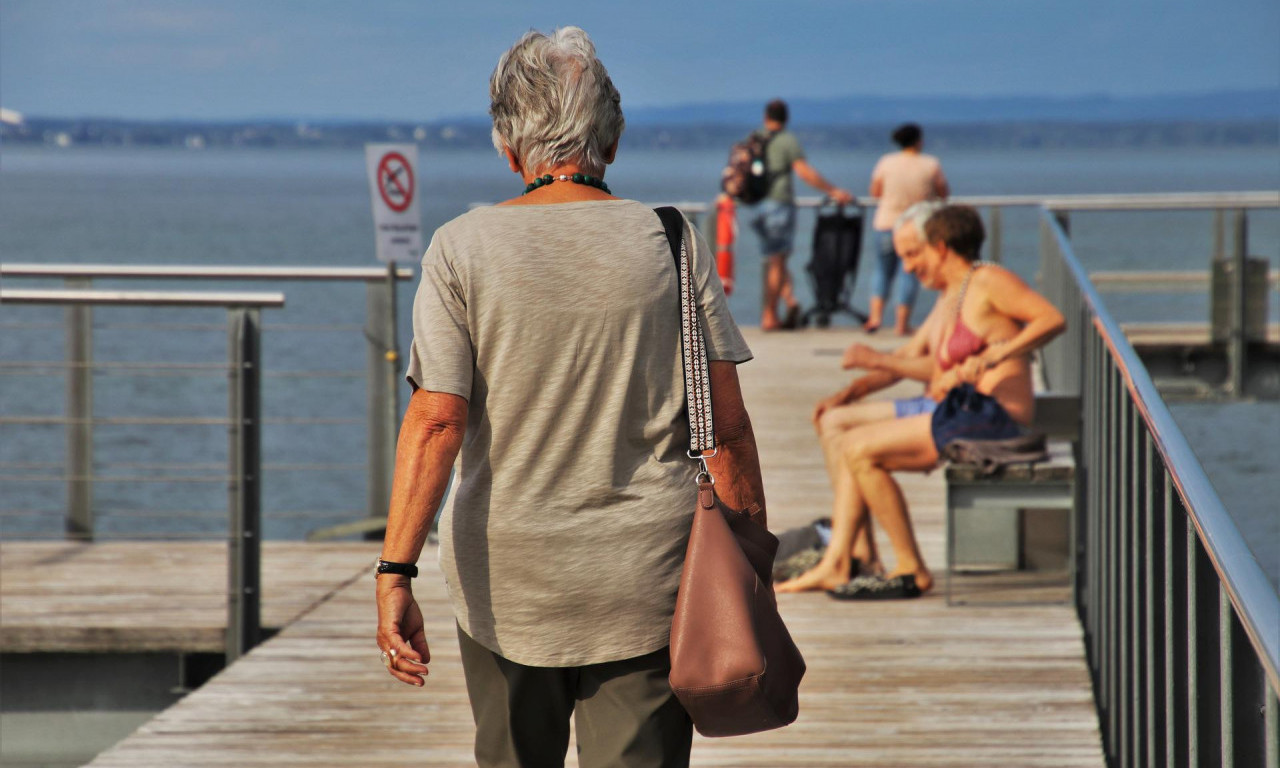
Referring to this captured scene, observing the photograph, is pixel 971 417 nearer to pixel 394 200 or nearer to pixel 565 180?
pixel 565 180

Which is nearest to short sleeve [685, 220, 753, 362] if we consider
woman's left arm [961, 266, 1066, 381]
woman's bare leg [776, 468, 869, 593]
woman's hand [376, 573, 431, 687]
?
woman's hand [376, 573, 431, 687]

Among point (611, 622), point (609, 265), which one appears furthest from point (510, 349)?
point (611, 622)

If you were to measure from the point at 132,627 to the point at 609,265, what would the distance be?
362 centimetres

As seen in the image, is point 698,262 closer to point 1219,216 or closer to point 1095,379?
point 1095,379

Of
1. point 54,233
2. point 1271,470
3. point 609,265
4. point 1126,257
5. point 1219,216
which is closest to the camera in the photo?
point 609,265

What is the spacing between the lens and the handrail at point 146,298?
16.6 feet

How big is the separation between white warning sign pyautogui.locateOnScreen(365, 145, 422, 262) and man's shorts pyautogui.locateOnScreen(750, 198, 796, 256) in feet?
17.1

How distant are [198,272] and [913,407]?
111 inches

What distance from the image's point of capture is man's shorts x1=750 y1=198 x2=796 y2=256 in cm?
1251

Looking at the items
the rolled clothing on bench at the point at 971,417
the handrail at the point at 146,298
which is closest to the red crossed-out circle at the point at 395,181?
the handrail at the point at 146,298

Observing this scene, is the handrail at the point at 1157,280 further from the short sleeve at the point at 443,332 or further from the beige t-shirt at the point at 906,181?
the short sleeve at the point at 443,332

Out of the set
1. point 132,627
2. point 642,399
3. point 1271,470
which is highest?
point 642,399

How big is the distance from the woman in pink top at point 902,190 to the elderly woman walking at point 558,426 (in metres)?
9.33

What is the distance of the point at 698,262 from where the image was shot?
242 cm
